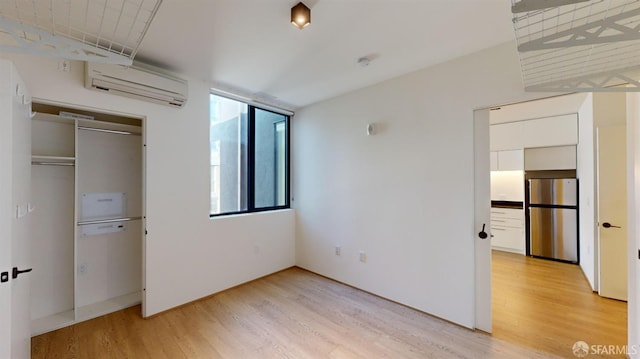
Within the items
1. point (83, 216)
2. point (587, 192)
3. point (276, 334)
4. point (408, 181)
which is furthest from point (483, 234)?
point (83, 216)

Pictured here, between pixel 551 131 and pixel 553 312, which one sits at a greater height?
pixel 551 131

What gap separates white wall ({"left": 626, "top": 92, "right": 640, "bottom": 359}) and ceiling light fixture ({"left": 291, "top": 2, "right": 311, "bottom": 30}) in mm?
2294

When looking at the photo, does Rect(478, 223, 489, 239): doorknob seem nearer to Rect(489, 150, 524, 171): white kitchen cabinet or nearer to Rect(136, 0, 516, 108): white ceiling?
Rect(136, 0, 516, 108): white ceiling

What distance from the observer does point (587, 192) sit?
140 inches

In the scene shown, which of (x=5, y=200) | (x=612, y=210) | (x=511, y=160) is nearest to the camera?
(x=5, y=200)

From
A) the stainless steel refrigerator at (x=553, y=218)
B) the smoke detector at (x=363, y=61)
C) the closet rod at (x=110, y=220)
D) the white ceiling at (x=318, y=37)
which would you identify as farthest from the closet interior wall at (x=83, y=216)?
the stainless steel refrigerator at (x=553, y=218)

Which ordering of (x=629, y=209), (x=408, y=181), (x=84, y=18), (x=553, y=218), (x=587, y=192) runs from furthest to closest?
(x=553, y=218) → (x=587, y=192) → (x=408, y=181) → (x=629, y=209) → (x=84, y=18)

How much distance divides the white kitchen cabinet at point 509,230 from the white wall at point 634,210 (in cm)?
291

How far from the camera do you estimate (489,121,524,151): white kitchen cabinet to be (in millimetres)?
4676

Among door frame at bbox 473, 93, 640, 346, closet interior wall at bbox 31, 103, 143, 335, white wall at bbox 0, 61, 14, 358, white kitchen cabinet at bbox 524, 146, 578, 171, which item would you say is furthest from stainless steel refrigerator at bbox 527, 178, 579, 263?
white wall at bbox 0, 61, 14, 358

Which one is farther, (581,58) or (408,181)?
(408,181)

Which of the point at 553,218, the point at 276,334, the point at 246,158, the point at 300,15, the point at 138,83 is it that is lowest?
the point at 276,334

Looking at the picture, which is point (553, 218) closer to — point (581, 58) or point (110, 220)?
point (581, 58)

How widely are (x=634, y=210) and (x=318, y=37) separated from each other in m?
2.63
